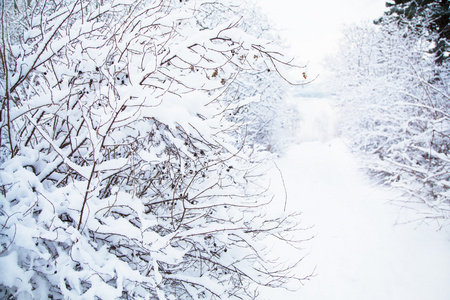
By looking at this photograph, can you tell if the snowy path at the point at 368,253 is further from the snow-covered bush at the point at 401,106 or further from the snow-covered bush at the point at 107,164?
the snow-covered bush at the point at 107,164

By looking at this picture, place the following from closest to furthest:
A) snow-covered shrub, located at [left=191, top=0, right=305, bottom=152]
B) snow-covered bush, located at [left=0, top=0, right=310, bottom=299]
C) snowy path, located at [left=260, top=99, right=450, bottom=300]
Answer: snow-covered bush, located at [left=0, top=0, right=310, bottom=299] → snowy path, located at [left=260, top=99, right=450, bottom=300] → snow-covered shrub, located at [left=191, top=0, right=305, bottom=152]

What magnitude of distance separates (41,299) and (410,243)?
6.58 meters

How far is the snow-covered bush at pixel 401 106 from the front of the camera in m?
4.88

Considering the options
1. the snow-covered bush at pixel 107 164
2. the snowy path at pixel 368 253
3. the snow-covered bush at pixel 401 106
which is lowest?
the snow-covered bush at pixel 107 164

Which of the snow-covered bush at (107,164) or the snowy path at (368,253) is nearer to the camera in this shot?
the snow-covered bush at (107,164)

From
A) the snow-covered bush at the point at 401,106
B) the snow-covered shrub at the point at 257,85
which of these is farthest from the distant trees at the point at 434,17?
the snow-covered shrub at the point at 257,85

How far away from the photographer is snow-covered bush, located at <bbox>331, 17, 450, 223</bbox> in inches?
192

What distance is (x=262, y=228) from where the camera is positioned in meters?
2.13

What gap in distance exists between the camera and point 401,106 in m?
7.43

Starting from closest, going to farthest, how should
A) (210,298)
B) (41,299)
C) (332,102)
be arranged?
(41,299) < (210,298) < (332,102)

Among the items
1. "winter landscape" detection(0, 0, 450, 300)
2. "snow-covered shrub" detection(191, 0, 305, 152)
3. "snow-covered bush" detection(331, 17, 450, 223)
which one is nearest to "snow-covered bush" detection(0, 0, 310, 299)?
"winter landscape" detection(0, 0, 450, 300)

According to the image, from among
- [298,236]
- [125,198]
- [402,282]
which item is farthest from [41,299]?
[298,236]

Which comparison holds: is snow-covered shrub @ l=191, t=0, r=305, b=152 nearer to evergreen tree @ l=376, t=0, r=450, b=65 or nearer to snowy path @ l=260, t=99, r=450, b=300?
snowy path @ l=260, t=99, r=450, b=300

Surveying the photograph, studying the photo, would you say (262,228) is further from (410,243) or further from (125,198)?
(410,243)
